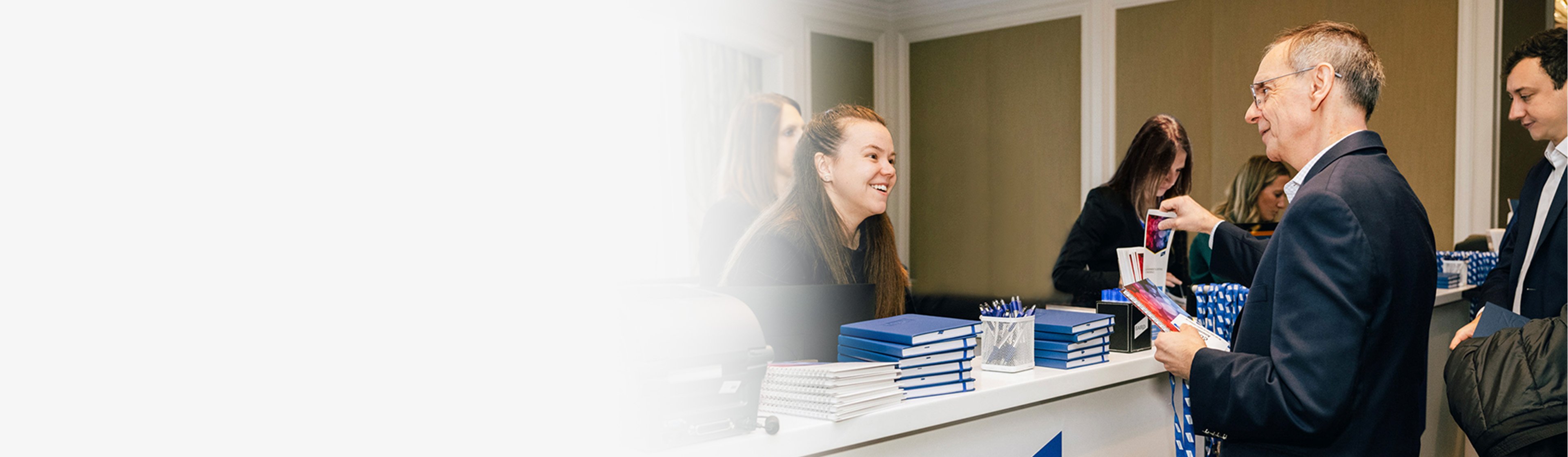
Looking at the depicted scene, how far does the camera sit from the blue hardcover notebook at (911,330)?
4.57ft

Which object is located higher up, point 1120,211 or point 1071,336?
point 1120,211

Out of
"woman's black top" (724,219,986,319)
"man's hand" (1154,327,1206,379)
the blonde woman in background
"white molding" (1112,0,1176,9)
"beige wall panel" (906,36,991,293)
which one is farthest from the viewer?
"white molding" (1112,0,1176,9)

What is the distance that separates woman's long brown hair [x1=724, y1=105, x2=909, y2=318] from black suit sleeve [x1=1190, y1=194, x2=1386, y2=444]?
0.81 metres

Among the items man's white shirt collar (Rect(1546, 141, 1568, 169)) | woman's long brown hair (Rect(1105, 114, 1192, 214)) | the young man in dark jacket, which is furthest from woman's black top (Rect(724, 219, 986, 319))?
man's white shirt collar (Rect(1546, 141, 1568, 169))

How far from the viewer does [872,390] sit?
1285mm

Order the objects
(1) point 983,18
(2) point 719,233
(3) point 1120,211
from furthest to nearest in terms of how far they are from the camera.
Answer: (1) point 983,18, (3) point 1120,211, (2) point 719,233

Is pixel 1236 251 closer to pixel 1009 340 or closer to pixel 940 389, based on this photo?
pixel 1009 340

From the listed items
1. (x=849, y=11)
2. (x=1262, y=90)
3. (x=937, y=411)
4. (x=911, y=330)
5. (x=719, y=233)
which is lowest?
(x=937, y=411)

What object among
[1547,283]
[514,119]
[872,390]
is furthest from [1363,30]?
[514,119]

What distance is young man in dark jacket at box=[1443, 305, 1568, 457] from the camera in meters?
1.40

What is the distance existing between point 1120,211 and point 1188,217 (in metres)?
0.84

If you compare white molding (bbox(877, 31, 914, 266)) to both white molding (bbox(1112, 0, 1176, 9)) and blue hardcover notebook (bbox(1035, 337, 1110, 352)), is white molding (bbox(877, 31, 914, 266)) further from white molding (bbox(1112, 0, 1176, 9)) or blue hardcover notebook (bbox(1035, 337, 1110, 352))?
blue hardcover notebook (bbox(1035, 337, 1110, 352))

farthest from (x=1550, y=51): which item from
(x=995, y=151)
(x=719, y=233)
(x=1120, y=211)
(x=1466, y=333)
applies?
(x=995, y=151)

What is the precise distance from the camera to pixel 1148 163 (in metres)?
2.76
